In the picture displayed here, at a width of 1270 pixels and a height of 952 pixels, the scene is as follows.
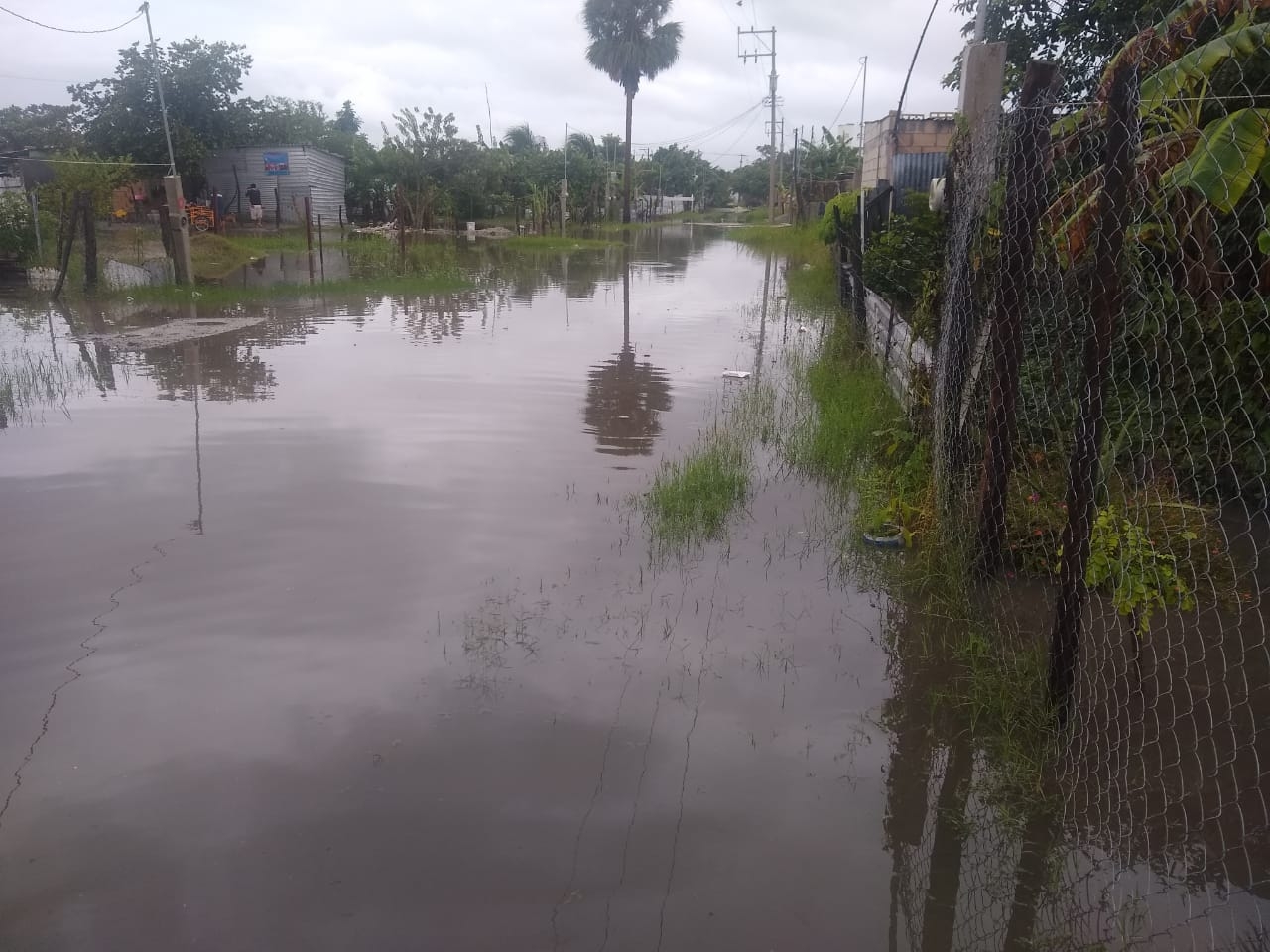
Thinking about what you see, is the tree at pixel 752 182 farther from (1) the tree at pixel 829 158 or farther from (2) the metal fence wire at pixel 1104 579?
(2) the metal fence wire at pixel 1104 579

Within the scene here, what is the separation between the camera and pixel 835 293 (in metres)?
14.9

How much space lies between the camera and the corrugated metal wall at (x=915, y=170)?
15625 mm

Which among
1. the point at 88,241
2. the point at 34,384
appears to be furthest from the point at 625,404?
the point at 88,241

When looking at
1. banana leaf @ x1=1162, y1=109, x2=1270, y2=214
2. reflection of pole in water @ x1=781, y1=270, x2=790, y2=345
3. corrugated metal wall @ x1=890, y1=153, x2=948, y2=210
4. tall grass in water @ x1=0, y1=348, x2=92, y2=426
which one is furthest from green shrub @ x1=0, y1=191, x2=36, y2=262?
banana leaf @ x1=1162, y1=109, x2=1270, y2=214

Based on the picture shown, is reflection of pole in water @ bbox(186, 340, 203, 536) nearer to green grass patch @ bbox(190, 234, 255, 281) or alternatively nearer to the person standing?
green grass patch @ bbox(190, 234, 255, 281)

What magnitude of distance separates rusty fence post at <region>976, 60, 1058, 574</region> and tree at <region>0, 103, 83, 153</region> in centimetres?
3367

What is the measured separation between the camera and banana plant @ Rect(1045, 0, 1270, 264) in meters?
3.23

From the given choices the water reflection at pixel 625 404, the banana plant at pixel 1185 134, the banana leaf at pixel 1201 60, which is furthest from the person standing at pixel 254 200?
the banana leaf at pixel 1201 60

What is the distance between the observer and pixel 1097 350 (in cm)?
293

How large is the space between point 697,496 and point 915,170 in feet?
39.5

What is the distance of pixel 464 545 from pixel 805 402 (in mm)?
4188

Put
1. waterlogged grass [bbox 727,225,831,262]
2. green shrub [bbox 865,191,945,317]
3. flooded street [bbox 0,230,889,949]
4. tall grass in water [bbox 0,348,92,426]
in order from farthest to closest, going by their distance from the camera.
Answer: waterlogged grass [bbox 727,225,831,262]
green shrub [bbox 865,191,945,317]
tall grass in water [bbox 0,348,92,426]
flooded street [bbox 0,230,889,949]

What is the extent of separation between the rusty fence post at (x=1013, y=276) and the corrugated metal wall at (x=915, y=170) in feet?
40.7

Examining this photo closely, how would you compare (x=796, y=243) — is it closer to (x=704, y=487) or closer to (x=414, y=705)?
(x=704, y=487)
